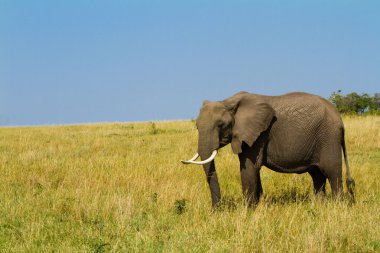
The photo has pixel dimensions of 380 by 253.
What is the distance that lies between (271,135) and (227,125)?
0.91 m

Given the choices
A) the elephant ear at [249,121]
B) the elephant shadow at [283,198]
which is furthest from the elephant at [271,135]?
the elephant shadow at [283,198]

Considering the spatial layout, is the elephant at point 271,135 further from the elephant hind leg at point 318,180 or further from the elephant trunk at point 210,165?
the elephant hind leg at point 318,180

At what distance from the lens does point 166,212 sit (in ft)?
22.7

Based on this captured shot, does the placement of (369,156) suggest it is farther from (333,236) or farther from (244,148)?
(333,236)

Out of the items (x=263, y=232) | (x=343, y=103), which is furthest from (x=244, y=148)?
(x=343, y=103)

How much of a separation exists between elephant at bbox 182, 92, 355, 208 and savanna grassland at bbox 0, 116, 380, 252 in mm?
550

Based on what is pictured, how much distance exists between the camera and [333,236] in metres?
5.23

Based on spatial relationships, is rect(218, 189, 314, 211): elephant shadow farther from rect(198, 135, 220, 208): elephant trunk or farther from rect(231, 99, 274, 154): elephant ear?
rect(231, 99, 274, 154): elephant ear

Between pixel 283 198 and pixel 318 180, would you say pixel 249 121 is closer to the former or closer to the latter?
pixel 283 198

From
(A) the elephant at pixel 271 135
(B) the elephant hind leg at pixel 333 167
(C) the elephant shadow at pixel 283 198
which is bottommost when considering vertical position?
(C) the elephant shadow at pixel 283 198

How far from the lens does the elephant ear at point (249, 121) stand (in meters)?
6.84

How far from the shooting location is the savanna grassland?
5152 millimetres

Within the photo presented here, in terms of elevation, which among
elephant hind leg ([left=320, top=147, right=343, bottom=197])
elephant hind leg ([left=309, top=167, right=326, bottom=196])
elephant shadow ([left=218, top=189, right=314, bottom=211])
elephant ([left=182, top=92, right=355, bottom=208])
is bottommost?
elephant shadow ([left=218, top=189, right=314, bottom=211])

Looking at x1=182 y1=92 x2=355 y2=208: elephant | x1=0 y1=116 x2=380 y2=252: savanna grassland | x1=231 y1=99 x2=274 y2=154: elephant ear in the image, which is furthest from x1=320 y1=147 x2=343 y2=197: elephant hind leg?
x1=231 y1=99 x2=274 y2=154: elephant ear
